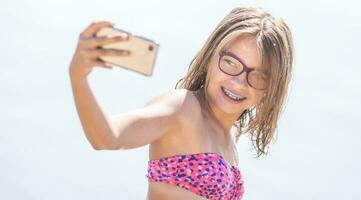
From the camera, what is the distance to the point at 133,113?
4211 millimetres

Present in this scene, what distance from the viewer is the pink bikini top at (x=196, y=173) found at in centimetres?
505

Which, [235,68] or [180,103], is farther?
[235,68]

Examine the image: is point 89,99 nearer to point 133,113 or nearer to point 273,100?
point 133,113

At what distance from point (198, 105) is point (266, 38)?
23.9 inches

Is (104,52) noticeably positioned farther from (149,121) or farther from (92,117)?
(149,121)

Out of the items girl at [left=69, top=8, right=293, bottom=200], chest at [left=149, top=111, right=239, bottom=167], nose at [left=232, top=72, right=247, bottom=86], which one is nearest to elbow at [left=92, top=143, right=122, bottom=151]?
girl at [left=69, top=8, right=293, bottom=200]

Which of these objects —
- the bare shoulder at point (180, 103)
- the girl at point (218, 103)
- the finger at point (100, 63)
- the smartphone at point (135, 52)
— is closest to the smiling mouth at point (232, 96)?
the girl at point (218, 103)

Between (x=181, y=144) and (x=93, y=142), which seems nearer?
(x=93, y=142)

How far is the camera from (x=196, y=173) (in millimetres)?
5102

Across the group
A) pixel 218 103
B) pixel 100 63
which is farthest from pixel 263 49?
pixel 100 63

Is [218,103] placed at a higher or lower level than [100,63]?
lower

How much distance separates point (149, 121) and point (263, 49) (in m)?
1.17

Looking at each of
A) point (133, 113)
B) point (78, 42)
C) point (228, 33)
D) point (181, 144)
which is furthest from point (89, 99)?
point (228, 33)

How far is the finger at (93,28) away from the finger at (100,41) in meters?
0.02
